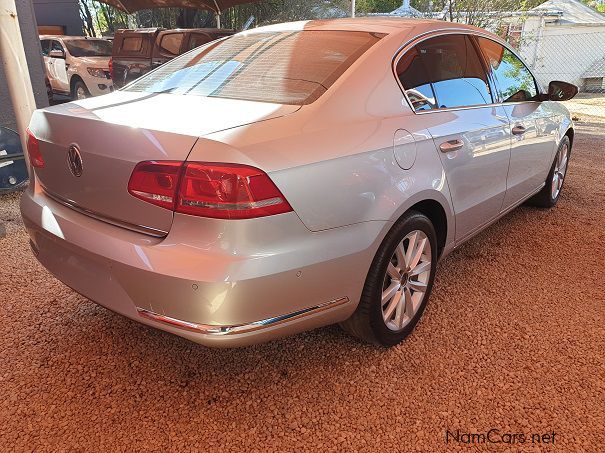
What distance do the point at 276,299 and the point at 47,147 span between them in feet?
4.06

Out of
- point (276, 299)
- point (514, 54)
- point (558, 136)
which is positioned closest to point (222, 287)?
point (276, 299)

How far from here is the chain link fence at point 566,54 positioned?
15.4 meters

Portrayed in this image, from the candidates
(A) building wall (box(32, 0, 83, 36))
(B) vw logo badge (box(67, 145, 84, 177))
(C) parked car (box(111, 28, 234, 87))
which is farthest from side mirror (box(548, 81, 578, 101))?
(A) building wall (box(32, 0, 83, 36))

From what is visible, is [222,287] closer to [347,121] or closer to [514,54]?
[347,121]

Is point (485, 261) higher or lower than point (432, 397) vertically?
lower

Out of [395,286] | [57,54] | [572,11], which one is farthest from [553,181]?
[572,11]

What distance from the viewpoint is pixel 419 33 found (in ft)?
8.54

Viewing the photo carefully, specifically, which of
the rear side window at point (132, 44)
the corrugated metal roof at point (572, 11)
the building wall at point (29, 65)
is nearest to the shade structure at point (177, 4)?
the rear side window at point (132, 44)

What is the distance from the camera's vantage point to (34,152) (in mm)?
2266

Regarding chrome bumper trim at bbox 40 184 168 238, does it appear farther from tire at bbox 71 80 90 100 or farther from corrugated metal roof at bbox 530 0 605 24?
corrugated metal roof at bbox 530 0 605 24

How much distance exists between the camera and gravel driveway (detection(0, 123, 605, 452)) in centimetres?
192

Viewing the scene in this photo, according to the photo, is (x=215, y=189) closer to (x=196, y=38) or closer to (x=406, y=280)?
(x=406, y=280)

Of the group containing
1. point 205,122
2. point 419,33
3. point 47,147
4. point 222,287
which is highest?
point 419,33

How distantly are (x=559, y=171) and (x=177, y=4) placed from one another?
1278 centimetres
